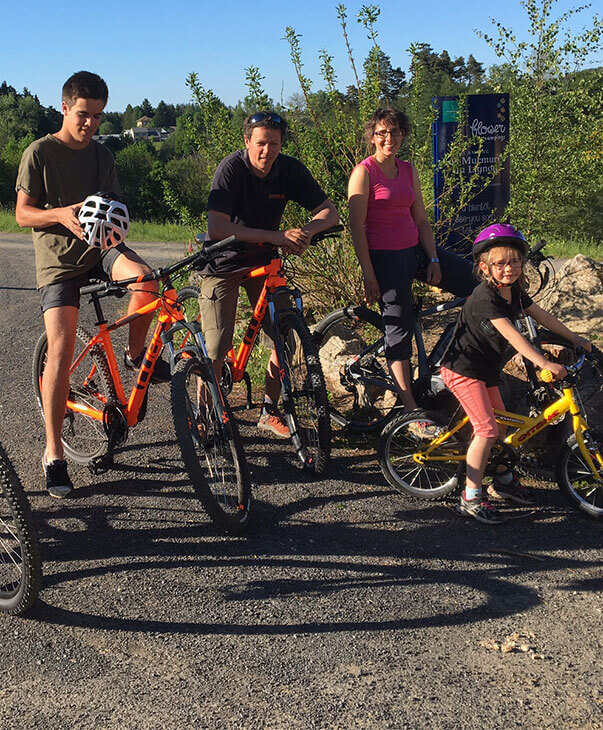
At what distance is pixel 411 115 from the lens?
313 inches

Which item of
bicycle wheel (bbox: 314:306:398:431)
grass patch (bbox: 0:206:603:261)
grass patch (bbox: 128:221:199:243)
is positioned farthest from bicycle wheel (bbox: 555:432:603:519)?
grass patch (bbox: 128:221:199:243)

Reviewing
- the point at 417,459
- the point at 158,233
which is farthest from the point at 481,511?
the point at 158,233

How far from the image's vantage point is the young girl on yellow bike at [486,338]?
4.10 meters

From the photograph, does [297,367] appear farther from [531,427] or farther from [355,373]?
[531,427]

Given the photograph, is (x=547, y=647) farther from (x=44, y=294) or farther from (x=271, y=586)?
(x=44, y=294)

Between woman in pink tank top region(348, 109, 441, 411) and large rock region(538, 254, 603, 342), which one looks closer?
woman in pink tank top region(348, 109, 441, 411)

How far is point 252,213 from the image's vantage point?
16.4 feet

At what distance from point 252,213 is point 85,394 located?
152cm

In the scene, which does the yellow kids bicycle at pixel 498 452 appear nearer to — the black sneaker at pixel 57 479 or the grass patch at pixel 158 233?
the black sneaker at pixel 57 479

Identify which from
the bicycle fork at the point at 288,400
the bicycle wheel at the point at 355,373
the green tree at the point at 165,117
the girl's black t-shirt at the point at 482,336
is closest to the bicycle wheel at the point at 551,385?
the girl's black t-shirt at the point at 482,336

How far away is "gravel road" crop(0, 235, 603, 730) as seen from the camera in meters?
2.81

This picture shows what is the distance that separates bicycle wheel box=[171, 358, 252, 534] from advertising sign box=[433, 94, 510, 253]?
428cm

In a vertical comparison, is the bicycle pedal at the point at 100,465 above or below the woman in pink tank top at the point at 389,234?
below

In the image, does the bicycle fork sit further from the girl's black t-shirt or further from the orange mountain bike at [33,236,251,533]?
the girl's black t-shirt
